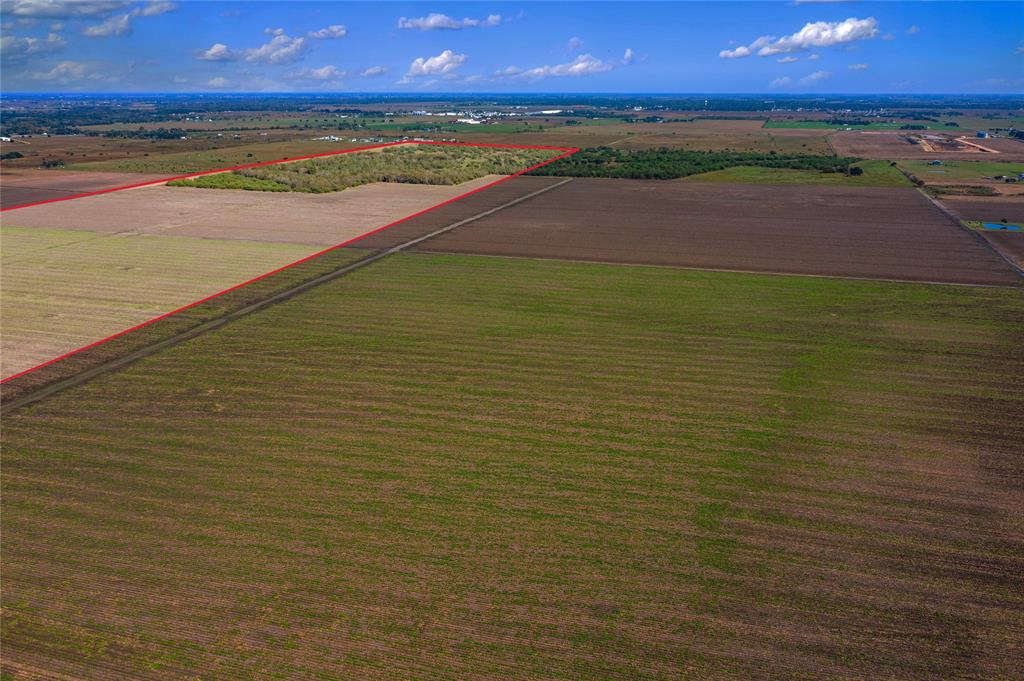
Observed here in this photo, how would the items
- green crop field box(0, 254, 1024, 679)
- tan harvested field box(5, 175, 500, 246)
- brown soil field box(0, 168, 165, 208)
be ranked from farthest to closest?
1. brown soil field box(0, 168, 165, 208)
2. tan harvested field box(5, 175, 500, 246)
3. green crop field box(0, 254, 1024, 679)

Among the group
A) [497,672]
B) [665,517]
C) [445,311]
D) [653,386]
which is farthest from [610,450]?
[445,311]

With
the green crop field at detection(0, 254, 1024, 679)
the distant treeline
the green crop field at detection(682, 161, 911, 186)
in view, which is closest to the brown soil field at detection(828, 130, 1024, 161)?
the distant treeline

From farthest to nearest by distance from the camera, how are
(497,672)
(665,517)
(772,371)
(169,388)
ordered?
1. (772,371)
2. (169,388)
3. (665,517)
4. (497,672)

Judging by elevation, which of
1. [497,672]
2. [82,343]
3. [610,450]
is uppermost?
[82,343]

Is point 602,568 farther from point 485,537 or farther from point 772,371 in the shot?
point 772,371

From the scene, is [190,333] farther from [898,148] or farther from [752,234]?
[898,148]

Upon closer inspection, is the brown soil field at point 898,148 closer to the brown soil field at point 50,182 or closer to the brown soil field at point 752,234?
the brown soil field at point 752,234

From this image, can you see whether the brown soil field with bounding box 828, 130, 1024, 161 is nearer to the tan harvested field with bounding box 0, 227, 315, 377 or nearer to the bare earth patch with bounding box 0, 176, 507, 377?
the bare earth patch with bounding box 0, 176, 507, 377
